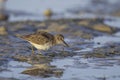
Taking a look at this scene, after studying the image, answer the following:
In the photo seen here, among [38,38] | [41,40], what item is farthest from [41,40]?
[38,38]

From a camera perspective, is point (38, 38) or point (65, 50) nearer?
point (38, 38)

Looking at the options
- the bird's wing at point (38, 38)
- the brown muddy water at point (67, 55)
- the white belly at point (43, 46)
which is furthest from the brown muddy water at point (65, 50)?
the bird's wing at point (38, 38)

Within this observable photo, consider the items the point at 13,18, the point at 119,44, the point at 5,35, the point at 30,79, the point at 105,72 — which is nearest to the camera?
the point at 30,79

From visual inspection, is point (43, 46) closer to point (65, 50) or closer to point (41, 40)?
point (41, 40)

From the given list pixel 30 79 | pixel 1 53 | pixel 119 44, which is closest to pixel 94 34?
pixel 119 44

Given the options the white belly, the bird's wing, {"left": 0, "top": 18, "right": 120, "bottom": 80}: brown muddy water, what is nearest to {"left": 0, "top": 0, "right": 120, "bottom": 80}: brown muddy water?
{"left": 0, "top": 18, "right": 120, "bottom": 80}: brown muddy water

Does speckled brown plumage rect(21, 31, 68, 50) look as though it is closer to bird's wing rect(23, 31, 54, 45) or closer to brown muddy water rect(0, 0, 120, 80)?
bird's wing rect(23, 31, 54, 45)

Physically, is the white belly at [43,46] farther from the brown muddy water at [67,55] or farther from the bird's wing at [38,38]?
the brown muddy water at [67,55]

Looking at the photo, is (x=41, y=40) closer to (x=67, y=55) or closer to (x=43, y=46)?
(x=43, y=46)

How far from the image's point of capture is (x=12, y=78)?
10.9 meters

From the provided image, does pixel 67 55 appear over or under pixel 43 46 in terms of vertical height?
under

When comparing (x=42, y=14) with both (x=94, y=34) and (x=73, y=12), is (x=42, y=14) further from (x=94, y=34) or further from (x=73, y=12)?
(x=94, y=34)

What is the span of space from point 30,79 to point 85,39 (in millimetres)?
6641

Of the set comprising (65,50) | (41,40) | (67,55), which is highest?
(41,40)
